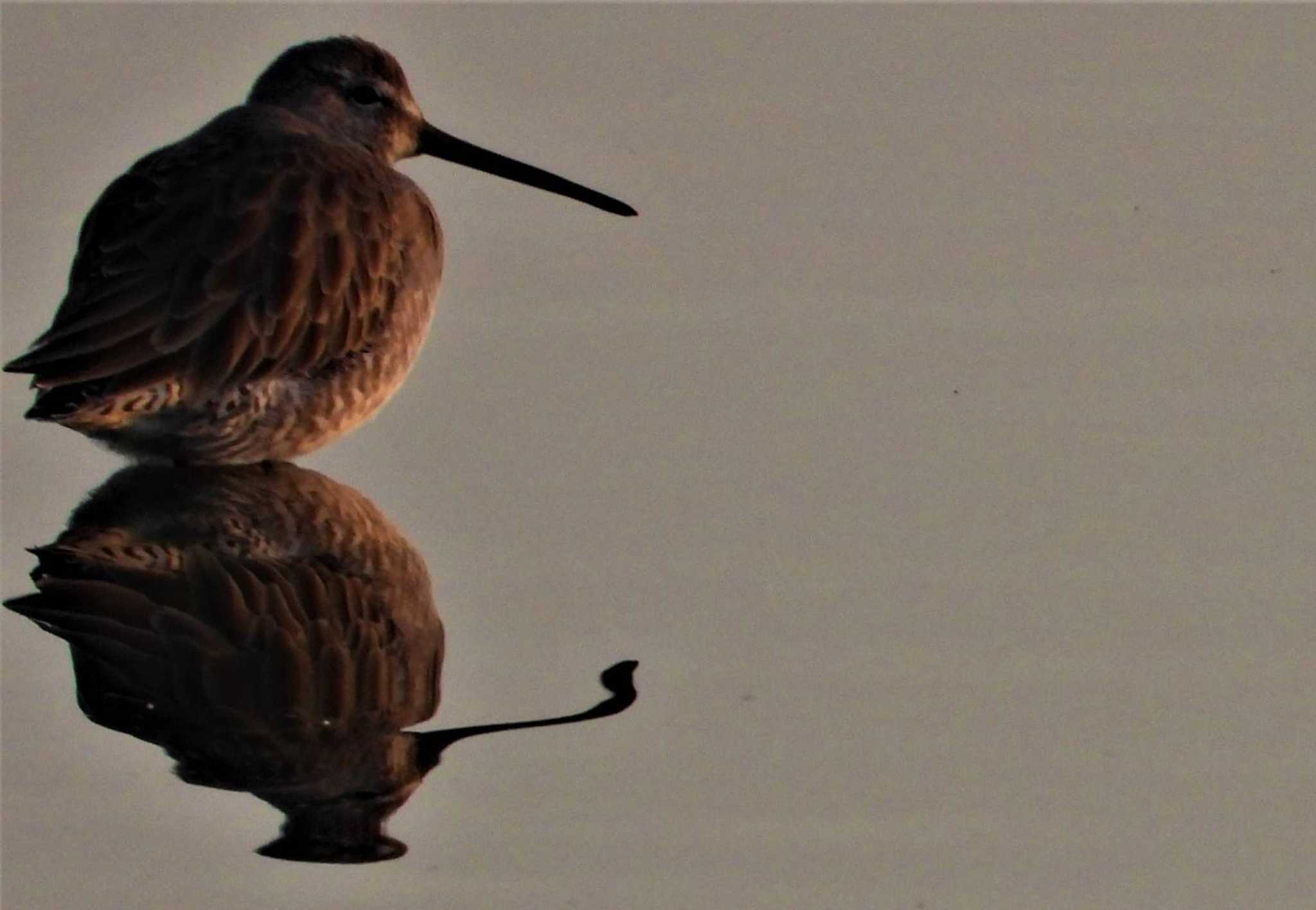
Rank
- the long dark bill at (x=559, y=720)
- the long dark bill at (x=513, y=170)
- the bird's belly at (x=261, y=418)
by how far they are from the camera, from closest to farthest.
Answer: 1. the long dark bill at (x=559, y=720)
2. the bird's belly at (x=261, y=418)
3. the long dark bill at (x=513, y=170)

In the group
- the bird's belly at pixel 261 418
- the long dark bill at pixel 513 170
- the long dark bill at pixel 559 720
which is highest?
the long dark bill at pixel 513 170

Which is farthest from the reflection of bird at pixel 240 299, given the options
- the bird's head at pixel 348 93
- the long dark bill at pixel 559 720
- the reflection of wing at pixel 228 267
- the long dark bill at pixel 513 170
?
the long dark bill at pixel 559 720

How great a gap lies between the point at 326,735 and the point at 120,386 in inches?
67.3

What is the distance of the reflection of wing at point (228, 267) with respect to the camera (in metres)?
5.93

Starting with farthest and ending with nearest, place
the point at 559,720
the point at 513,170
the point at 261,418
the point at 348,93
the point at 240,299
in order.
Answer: the point at 513,170 → the point at 348,93 → the point at 261,418 → the point at 240,299 → the point at 559,720

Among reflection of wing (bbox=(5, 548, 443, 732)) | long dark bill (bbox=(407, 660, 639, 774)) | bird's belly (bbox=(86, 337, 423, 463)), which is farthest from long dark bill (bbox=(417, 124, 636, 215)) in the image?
long dark bill (bbox=(407, 660, 639, 774))

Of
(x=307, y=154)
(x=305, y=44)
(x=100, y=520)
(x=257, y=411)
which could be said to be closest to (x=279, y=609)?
(x=100, y=520)

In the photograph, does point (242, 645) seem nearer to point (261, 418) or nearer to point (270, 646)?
point (270, 646)

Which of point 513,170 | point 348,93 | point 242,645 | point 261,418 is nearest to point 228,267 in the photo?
point 261,418

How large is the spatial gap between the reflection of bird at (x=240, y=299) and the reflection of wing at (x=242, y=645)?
2.51 feet

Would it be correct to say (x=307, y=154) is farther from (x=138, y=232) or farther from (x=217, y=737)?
(x=217, y=737)

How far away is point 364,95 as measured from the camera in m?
7.32

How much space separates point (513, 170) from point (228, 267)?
5.52ft

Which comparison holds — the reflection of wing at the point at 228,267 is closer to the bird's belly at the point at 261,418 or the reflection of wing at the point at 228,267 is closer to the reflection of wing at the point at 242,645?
the bird's belly at the point at 261,418
